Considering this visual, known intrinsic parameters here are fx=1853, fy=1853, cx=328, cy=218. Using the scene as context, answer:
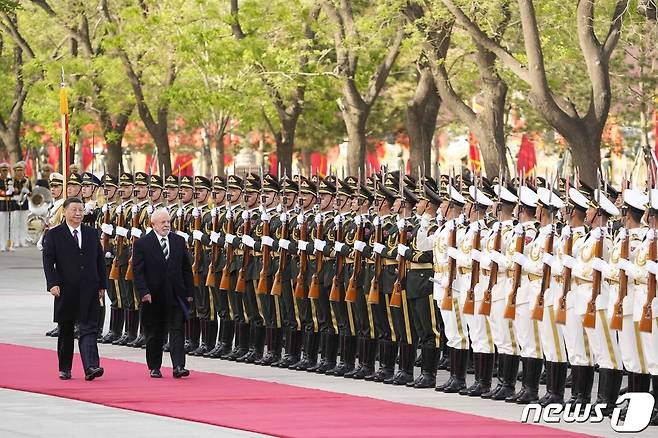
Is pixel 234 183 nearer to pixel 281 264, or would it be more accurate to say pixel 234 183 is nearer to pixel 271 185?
pixel 271 185

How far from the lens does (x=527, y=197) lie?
619 inches

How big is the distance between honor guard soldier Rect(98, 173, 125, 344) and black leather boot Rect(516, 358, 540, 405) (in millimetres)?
6583

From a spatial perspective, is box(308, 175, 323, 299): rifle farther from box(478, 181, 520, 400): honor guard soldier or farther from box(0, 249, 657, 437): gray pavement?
box(478, 181, 520, 400): honor guard soldier

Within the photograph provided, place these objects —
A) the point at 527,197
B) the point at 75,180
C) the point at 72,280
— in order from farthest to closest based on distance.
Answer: the point at 75,180, the point at 72,280, the point at 527,197

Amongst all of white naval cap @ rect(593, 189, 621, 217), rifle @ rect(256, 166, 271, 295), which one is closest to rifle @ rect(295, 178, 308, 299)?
rifle @ rect(256, 166, 271, 295)

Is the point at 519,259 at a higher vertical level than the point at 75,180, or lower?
lower

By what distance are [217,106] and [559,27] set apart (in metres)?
9.05

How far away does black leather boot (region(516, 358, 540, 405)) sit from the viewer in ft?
50.9

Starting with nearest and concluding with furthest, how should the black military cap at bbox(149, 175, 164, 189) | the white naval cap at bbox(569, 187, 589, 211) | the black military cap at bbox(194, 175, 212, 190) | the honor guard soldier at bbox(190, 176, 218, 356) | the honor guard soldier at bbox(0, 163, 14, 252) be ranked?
the white naval cap at bbox(569, 187, 589, 211), the honor guard soldier at bbox(190, 176, 218, 356), the black military cap at bbox(194, 175, 212, 190), the black military cap at bbox(149, 175, 164, 189), the honor guard soldier at bbox(0, 163, 14, 252)

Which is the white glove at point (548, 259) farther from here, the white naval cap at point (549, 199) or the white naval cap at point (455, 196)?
the white naval cap at point (455, 196)

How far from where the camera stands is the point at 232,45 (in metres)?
37.1

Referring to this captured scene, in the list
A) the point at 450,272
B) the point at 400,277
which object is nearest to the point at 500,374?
the point at 450,272

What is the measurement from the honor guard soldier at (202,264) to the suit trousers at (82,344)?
8.19 ft

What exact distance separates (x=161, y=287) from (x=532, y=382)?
387 cm
